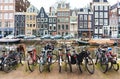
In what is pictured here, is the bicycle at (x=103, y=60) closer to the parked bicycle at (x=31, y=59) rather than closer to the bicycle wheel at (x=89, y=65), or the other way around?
the bicycle wheel at (x=89, y=65)

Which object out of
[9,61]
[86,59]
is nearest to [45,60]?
[9,61]

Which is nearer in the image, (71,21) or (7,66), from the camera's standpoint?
(7,66)

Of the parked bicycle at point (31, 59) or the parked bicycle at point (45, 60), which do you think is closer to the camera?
the parked bicycle at point (45, 60)

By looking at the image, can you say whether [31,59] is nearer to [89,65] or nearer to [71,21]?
[89,65]

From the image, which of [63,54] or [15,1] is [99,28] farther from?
→ [63,54]

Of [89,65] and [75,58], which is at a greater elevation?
[75,58]

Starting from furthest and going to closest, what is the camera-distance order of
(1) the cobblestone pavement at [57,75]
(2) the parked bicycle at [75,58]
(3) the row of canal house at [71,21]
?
1. (3) the row of canal house at [71,21]
2. (2) the parked bicycle at [75,58]
3. (1) the cobblestone pavement at [57,75]

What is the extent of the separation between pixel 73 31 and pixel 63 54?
47.3m

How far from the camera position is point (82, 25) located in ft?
179

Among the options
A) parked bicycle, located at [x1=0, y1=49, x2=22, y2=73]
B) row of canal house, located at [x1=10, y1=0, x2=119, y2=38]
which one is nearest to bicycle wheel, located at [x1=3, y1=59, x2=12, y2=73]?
parked bicycle, located at [x1=0, y1=49, x2=22, y2=73]

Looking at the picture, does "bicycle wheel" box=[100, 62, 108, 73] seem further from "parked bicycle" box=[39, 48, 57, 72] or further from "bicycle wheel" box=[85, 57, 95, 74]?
"parked bicycle" box=[39, 48, 57, 72]

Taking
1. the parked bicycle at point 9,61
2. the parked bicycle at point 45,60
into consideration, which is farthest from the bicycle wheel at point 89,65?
the parked bicycle at point 9,61

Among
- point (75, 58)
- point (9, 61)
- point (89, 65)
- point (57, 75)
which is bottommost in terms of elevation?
point (57, 75)

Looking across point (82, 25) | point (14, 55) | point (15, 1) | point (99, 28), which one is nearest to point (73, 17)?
point (82, 25)
